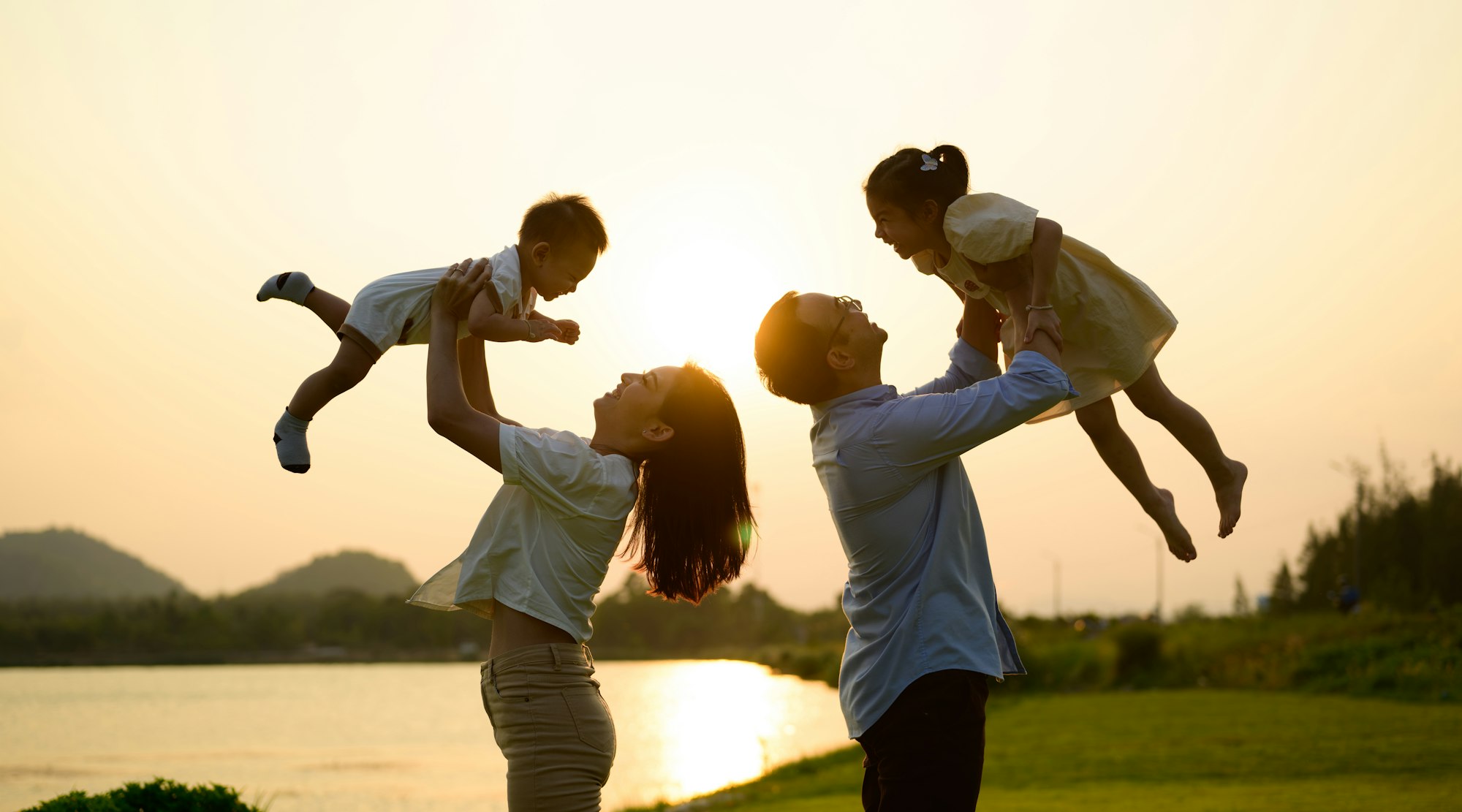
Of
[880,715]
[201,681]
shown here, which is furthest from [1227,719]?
[201,681]

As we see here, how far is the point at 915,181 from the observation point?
366 centimetres

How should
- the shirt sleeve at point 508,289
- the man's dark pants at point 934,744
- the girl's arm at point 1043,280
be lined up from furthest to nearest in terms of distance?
the shirt sleeve at point 508,289 < the girl's arm at point 1043,280 < the man's dark pants at point 934,744

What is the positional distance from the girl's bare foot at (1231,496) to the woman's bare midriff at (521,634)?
258 cm

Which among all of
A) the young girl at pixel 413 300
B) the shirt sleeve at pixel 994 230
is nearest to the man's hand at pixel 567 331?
the young girl at pixel 413 300

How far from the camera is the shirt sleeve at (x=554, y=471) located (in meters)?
2.92

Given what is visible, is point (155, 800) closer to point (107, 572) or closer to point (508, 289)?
point (508, 289)

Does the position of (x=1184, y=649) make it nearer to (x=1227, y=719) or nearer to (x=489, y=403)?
(x=1227, y=719)

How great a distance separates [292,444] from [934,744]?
96.7 inches

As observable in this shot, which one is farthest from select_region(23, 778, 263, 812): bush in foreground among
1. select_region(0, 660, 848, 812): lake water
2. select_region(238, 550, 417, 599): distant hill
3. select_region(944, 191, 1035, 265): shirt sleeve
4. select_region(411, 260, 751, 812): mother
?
select_region(238, 550, 417, 599): distant hill

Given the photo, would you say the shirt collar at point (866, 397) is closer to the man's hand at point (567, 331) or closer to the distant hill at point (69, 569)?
the man's hand at point (567, 331)

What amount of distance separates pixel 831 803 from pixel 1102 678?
685 inches

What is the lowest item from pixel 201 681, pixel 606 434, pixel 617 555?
pixel 201 681

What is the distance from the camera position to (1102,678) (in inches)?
1047

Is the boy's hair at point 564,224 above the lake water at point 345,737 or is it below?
above
